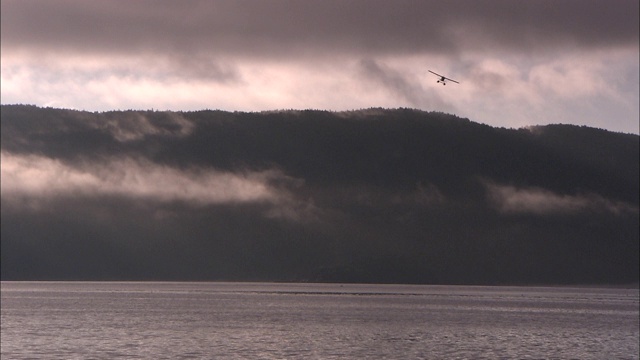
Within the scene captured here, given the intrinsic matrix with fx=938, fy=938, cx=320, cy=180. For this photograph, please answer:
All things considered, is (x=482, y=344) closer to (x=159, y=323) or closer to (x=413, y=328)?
(x=413, y=328)

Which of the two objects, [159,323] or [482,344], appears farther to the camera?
[159,323]

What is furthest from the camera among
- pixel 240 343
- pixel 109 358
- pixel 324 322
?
pixel 324 322

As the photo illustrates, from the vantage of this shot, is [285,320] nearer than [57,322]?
No

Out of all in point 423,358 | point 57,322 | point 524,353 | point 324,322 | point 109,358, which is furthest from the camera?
point 324,322

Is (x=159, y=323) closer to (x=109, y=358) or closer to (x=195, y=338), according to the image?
(x=195, y=338)

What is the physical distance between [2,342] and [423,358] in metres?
54.2

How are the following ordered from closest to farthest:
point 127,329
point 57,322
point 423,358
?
point 423,358, point 127,329, point 57,322

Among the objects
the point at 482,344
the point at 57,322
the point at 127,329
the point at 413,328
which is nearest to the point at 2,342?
→ the point at 127,329

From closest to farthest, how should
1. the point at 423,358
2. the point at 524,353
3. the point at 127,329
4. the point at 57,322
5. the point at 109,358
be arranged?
1. the point at 109,358
2. the point at 423,358
3. the point at 524,353
4. the point at 127,329
5. the point at 57,322

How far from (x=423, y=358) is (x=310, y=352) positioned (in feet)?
47.0

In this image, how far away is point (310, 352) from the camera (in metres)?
117

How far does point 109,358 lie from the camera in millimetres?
105062

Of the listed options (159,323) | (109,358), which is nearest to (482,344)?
(109,358)

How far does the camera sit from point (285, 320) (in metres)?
Answer: 192
